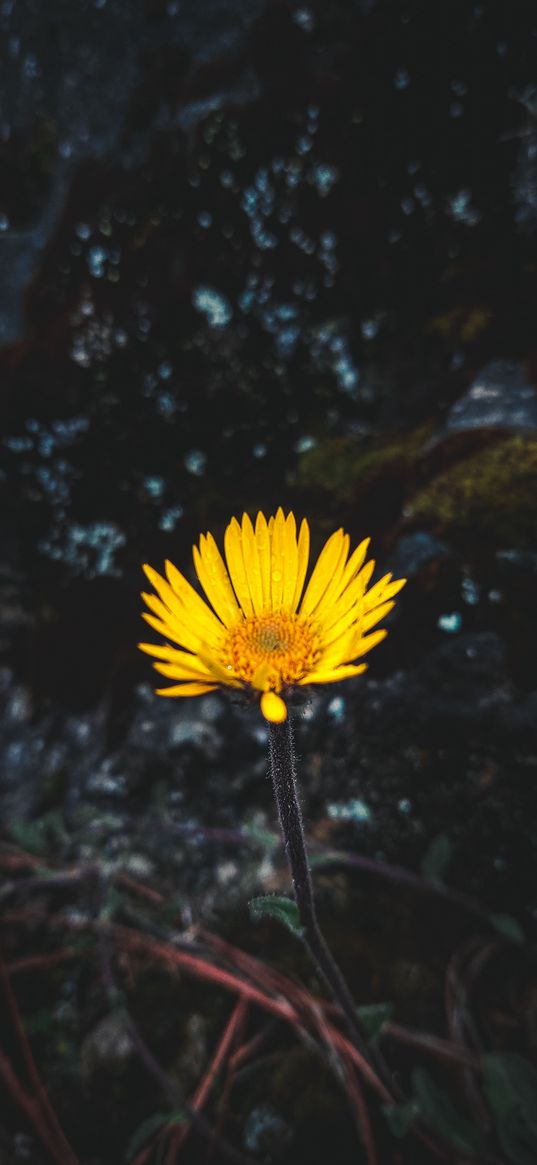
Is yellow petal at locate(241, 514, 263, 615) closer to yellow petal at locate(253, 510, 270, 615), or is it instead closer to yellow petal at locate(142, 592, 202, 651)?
yellow petal at locate(253, 510, 270, 615)

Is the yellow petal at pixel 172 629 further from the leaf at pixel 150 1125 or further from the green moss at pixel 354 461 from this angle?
the leaf at pixel 150 1125

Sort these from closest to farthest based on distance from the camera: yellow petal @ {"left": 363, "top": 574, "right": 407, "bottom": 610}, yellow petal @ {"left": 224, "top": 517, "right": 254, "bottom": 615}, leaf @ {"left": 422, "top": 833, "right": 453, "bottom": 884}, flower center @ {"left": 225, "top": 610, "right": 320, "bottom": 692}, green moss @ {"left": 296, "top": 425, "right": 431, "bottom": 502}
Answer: yellow petal @ {"left": 363, "top": 574, "right": 407, "bottom": 610} < flower center @ {"left": 225, "top": 610, "right": 320, "bottom": 692} < yellow petal @ {"left": 224, "top": 517, "right": 254, "bottom": 615} < leaf @ {"left": 422, "top": 833, "right": 453, "bottom": 884} < green moss @ {"left": 296, "top": 425, "right": 431, "bottom": 502}

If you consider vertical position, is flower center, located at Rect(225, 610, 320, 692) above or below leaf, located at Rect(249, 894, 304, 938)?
above

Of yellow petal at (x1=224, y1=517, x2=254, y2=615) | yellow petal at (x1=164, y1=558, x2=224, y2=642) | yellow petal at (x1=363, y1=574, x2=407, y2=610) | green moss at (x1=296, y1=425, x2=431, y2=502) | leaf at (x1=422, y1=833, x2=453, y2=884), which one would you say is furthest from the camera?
green moss at (x1=296, y1=425, x2=431, y2=502)

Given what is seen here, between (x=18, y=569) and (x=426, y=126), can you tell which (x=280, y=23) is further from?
(x=18, y=569)

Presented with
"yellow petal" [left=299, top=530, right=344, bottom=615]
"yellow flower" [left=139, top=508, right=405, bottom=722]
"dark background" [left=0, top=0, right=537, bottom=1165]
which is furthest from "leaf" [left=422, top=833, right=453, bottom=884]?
"yellow petal" [left=299, top=530, right=344, bottom=615]

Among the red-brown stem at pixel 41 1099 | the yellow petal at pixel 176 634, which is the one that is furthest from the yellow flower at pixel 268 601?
the red-brown stem at pixel 41 1099

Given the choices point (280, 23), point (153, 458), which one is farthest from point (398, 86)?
point (153, 458)
